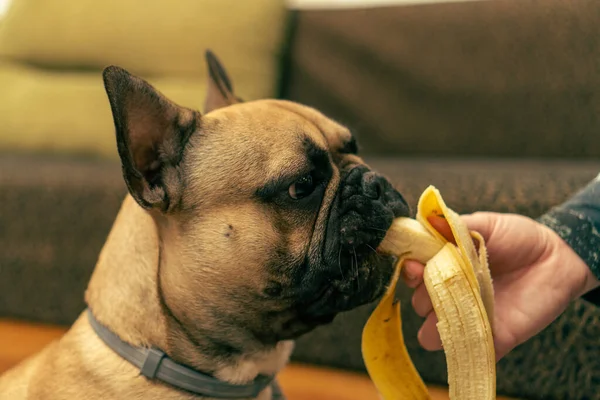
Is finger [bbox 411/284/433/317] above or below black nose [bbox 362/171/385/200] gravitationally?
below

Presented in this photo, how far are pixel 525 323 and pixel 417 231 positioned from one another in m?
0.26

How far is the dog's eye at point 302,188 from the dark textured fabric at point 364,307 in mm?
514

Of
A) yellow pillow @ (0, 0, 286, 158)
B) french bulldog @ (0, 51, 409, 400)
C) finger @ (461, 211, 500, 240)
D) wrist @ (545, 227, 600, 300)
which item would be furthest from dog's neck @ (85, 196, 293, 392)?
yellow pillow @ (0, 0, 286, 158)

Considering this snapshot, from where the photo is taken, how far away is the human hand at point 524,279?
889 millimetres

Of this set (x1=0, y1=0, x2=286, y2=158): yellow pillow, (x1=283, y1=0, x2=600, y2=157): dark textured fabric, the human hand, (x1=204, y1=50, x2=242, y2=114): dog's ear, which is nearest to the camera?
the human hand

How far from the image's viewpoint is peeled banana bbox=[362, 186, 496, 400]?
0.74m

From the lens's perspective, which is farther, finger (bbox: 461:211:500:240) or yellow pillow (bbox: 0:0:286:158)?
yellow pillow (bbox: 0:0:286:158)

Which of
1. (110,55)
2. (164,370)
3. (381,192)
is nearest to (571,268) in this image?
(381,192)

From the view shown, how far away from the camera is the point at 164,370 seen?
77cm

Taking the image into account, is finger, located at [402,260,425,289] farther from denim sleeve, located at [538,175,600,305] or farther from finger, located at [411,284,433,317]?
denim sleeve, located at [538,175,600,305]

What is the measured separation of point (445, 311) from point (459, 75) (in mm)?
1177

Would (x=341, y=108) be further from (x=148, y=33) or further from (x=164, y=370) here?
(x=164, y=370)

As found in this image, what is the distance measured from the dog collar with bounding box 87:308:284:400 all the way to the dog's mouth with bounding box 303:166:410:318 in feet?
0.58

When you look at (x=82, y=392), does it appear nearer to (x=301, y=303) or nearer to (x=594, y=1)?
(x=301, y=303)
